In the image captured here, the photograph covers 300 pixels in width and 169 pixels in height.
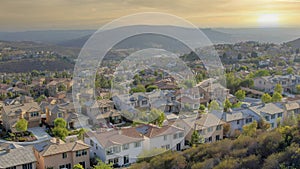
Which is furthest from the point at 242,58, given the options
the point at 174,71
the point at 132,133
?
the point at 132,133

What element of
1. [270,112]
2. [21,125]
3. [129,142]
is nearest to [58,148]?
[129,142]

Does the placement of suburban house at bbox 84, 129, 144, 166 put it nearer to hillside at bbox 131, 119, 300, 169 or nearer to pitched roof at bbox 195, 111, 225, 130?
pitched roof at bbox 195, 111, 225, 130

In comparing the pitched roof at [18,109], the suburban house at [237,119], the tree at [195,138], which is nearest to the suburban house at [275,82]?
the suburban house at [237,119]

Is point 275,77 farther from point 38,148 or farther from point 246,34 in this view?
point 246,34

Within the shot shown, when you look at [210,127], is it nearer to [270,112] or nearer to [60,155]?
[270,112]

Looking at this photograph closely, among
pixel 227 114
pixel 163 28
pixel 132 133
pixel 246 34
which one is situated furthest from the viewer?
pixel 246 34

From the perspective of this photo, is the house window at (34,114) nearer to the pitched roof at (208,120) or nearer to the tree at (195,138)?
the pitched roof at (208,120)

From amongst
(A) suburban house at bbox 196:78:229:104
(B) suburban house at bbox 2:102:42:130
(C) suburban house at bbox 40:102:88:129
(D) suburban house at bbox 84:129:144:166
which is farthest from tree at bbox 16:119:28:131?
(A) suburban house at bbox 196:78:229:104
